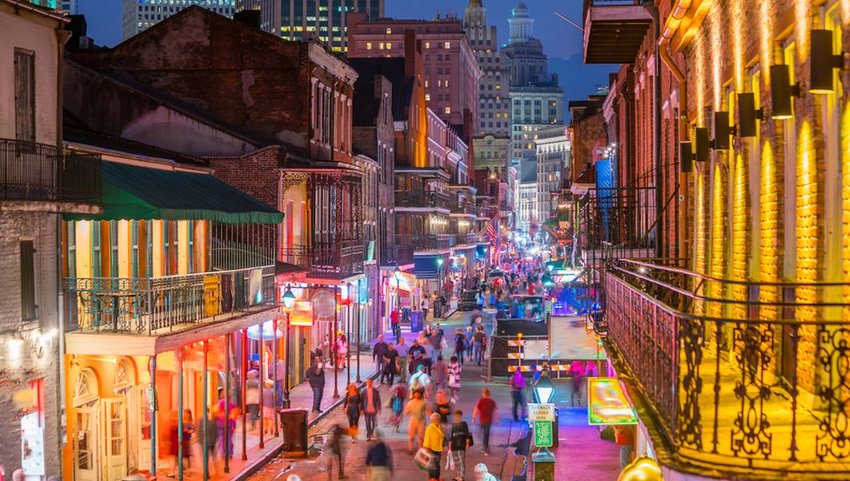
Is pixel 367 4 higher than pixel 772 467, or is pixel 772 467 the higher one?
pixel 367 4

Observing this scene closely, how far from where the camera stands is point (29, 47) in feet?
62.4

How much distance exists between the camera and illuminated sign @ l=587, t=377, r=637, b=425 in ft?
43.1

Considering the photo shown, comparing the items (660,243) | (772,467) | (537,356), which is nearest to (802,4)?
(772,467)

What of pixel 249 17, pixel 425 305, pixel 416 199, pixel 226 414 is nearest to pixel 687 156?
pixel 226 414

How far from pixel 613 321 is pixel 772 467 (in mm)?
8415

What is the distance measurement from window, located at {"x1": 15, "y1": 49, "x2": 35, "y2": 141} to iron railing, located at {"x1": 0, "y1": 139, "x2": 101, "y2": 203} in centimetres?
45

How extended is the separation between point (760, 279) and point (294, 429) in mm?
15062

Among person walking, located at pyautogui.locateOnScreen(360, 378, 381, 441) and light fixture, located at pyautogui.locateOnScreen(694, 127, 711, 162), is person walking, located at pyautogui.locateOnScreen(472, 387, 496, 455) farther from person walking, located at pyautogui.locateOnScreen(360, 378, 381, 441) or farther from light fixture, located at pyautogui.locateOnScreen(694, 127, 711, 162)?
light fixture, located at pyautogui.locateOnScreen(694, 127, 711, 162)

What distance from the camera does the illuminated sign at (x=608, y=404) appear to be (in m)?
13.1

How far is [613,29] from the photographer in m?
24.3

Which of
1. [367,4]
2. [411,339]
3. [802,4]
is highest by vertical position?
[367,4]

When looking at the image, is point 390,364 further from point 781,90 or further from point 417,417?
point 781,90

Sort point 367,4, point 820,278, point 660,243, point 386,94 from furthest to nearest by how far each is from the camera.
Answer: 1. point 367,4
2. point 386,94
3. point 660,243
4. point 820,278

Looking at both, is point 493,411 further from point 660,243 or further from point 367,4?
point 367,4
